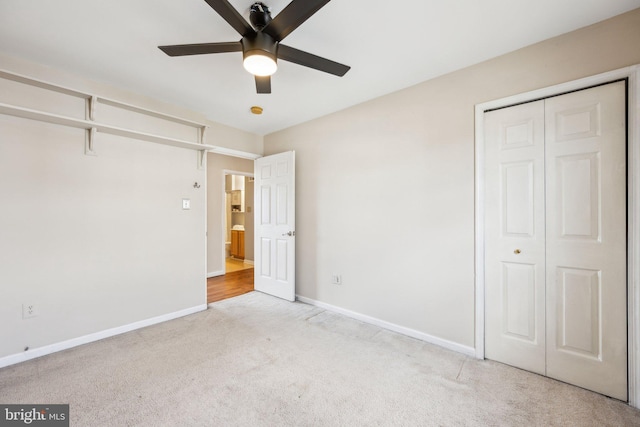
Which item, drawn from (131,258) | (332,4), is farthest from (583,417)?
(131,258)

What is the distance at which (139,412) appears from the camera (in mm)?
1633

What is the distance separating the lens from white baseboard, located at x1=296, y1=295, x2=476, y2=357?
91.9 inches

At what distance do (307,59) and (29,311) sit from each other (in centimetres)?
312

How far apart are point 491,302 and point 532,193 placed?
0.97 m

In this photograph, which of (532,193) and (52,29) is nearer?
(52,29)

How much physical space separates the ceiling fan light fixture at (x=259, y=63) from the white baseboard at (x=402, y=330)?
2.66 meters

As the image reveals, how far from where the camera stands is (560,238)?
1949mm

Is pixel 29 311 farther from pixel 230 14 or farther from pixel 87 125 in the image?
pixel 230 14

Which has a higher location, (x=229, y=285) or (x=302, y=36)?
(x=302, y=36)

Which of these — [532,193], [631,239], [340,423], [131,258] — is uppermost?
[532,193]

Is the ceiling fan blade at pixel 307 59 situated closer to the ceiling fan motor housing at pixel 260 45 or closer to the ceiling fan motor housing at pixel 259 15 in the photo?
the ceiling fan motor housing at pixel 260 45

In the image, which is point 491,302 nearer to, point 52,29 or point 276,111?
point 276,111

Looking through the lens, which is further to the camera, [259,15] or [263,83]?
[263,83]

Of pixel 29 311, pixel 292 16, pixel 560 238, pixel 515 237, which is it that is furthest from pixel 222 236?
pixel 560 238
